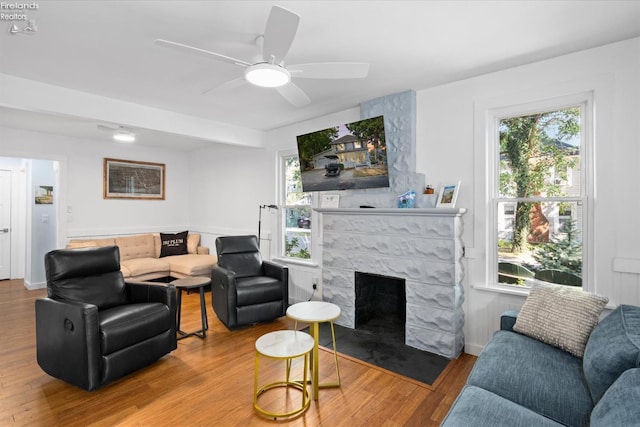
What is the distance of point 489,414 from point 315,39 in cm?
236

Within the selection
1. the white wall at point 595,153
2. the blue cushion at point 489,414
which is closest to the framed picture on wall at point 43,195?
the white wall at point 595,153

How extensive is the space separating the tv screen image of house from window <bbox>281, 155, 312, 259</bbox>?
464 mm

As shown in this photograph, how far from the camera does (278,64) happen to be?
80.0 inches

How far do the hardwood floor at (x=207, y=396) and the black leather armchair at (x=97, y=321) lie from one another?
0.14 meters

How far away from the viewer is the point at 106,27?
214 centimetres

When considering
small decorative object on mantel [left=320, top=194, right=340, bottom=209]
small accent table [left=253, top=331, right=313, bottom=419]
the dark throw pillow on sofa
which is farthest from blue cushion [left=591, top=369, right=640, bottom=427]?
the dark throw pillow on sofa

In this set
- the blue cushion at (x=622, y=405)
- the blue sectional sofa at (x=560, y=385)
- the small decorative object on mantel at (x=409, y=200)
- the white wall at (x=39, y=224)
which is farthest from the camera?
the white wall at (x=39, y=224)

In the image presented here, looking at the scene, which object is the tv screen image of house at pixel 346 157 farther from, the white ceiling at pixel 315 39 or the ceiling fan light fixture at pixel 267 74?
the ceiling fan light fixture at pixel 267 74

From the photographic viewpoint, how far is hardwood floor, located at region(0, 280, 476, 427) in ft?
6.82

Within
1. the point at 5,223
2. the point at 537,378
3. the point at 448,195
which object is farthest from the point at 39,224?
the point at 537,378

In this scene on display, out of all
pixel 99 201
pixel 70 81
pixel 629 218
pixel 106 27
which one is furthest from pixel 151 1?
pixel 99 201

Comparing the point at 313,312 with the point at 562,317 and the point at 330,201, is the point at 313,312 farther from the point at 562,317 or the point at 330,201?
the point at 330,201

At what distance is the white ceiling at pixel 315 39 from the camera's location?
76.6 inches

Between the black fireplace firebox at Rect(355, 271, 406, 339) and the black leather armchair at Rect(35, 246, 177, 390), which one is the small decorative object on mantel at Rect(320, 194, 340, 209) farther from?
the black leather armchair at Rect(35, 246, 177, 390)
